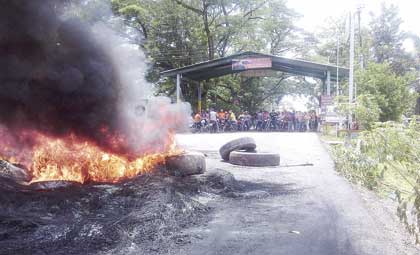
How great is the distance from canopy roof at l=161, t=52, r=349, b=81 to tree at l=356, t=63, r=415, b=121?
452 centimetres

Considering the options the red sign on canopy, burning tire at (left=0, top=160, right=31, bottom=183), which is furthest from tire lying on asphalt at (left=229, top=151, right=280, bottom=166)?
the red sign on canopy

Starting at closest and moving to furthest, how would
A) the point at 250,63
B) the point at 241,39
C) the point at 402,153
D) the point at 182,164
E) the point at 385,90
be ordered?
the point at 402,153, the point at 182,164, the point at 385,90, the point at 250,63, the point at 241,39

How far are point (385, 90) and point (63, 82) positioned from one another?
17.9 m

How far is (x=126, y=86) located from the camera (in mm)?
10055

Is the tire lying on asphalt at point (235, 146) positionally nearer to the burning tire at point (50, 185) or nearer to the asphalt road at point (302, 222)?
the asphalt road at point (302, 222)

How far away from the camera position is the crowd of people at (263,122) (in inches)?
1145

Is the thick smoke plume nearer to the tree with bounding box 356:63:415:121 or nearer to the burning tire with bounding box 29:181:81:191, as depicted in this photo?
the burning tire with bounding box 29:181:81:191

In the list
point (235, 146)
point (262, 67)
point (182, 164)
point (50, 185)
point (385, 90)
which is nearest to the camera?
point (50, 185)

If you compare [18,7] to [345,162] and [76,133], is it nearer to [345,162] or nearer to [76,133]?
[76,133]

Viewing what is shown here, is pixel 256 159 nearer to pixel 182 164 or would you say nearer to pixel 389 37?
pixel 182 164

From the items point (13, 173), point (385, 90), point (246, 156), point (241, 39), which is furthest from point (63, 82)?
point (241, 39)

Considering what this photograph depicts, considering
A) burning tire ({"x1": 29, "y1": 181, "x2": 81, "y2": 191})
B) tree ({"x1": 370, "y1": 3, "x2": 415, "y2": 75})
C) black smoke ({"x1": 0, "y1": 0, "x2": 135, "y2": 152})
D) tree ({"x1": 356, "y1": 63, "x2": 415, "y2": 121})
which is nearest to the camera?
burning tire ({"x1": 29, "y1": 181, "x2": 81, "y2": 191})

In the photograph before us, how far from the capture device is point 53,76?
8.48 metres

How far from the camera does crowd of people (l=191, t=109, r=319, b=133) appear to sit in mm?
29078
